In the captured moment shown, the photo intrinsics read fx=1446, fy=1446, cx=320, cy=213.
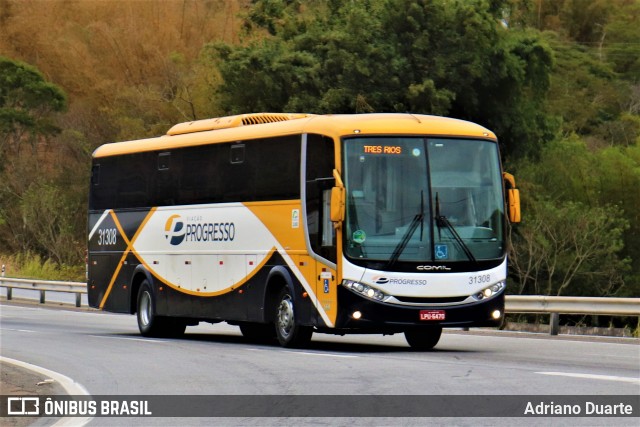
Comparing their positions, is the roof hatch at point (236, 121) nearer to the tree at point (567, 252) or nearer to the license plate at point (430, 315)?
the license plate at point (430, 315)

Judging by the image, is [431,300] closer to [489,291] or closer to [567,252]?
[489,291]

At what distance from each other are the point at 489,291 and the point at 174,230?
712cm

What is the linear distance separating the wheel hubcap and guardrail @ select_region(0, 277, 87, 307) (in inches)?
803

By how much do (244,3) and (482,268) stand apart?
227 feet

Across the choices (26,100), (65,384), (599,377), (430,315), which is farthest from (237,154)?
(26,100)

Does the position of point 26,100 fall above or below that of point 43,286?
above

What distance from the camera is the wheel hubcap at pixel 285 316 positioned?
2102 cm

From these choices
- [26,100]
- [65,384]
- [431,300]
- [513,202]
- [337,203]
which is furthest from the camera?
[26,100]

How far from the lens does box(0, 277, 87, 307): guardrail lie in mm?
41562

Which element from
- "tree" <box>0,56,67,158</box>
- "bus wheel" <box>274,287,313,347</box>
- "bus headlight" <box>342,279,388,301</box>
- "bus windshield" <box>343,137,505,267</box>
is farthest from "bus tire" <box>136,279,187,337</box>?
"tree" <box>0,56,67,158</box>

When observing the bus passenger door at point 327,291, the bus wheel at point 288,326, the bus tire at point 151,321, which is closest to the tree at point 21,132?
the bus tire at point 151,321

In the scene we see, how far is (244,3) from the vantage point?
87562 millimetres

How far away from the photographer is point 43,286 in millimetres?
43875

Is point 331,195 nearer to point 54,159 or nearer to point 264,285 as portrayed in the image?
point 264,285
